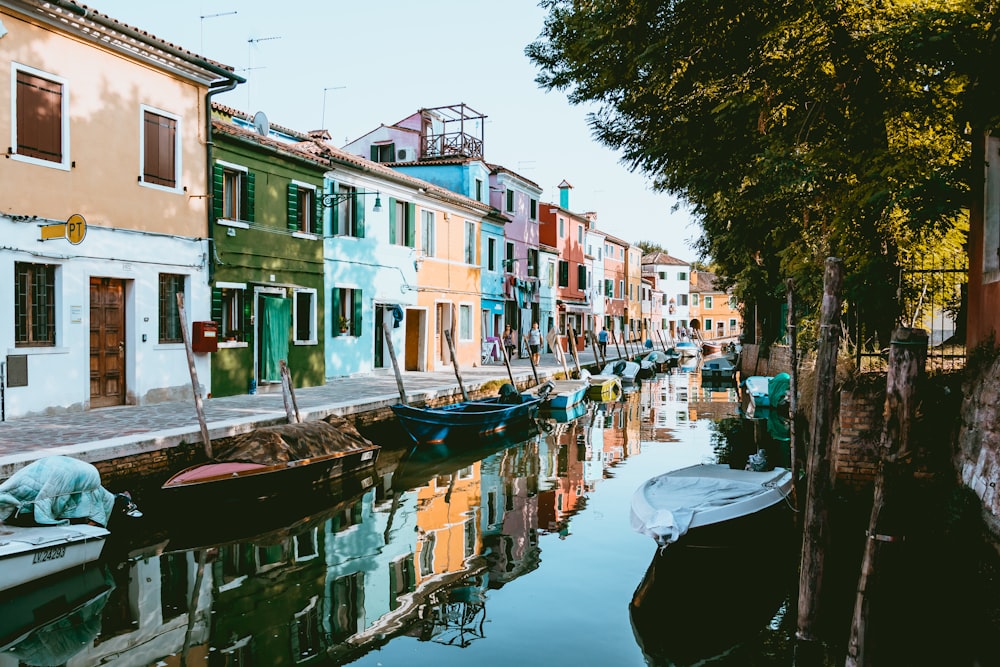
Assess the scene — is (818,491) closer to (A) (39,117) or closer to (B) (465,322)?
(A) (39,117)

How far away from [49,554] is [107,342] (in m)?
7.26

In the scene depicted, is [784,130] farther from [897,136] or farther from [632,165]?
[632,165]

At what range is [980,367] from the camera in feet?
25.3

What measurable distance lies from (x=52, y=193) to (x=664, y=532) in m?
10.9

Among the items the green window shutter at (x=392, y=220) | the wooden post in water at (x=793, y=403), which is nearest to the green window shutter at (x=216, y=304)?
the green window shutter at (x=392, y=220)

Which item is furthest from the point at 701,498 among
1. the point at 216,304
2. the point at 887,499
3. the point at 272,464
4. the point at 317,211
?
the point at 317,211

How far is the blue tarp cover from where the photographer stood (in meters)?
7.66

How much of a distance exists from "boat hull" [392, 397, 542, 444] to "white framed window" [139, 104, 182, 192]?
606cm

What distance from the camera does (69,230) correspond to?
1184cm

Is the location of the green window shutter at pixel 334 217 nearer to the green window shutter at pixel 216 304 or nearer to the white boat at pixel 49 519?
the green window shutter at pixel 216 304

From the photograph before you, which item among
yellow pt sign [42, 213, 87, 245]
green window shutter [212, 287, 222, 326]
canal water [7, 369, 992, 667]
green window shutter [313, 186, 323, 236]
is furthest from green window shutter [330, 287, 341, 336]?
yellow pt sign [42, 213, 87, 245]

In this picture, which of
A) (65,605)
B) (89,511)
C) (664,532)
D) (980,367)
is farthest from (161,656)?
(980,367)

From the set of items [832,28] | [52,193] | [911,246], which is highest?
[832,28]

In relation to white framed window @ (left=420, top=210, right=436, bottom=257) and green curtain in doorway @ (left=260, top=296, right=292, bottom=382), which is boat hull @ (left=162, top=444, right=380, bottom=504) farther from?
white framed window @ (left=420, top=210, right=436, bottom=257)
